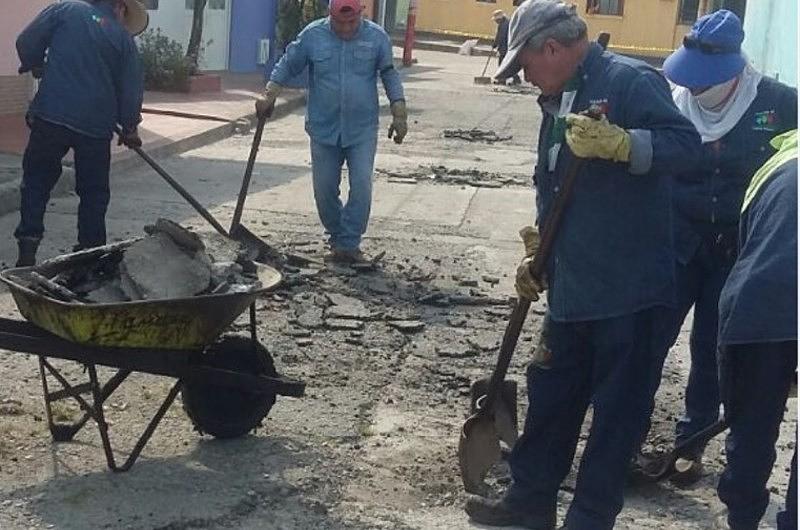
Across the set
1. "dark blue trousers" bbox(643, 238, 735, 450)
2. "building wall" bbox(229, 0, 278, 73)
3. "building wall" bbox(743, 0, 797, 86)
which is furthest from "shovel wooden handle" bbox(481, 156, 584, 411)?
"building wall" bbox(229, 0, 278, 73)

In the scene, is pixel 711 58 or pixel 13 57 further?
pixel 13 57

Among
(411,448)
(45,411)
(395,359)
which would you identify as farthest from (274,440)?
(395,359)

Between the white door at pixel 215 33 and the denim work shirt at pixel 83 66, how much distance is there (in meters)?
16.6

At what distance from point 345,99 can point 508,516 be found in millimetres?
4448

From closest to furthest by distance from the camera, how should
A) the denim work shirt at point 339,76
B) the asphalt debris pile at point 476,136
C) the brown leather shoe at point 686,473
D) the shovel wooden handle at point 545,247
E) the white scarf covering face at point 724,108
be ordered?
1. the shovel wooden handle at point 545,247
2. the white scarf covering face at point 724,108
3. the brown leather shoe at point 686,473
4. the denim work shirt at point 339,76
5. the asphalt debris pile at point 476,136

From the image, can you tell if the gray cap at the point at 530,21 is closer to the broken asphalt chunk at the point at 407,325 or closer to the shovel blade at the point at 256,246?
the broken asphalt chunk at the point at 407,325

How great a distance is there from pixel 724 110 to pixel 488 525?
1753mm

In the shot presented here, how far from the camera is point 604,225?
4.28m

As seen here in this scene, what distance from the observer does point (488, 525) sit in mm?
4789

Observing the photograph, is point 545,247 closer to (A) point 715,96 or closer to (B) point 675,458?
(A) point 715,96

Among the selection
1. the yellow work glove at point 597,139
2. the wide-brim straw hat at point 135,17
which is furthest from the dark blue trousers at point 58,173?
the yellow work glove at point 597,139

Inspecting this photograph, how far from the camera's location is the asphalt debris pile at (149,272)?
4.97m

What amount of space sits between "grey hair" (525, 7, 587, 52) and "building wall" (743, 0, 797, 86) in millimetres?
6250

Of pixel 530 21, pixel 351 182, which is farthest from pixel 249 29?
pixel 530 21
